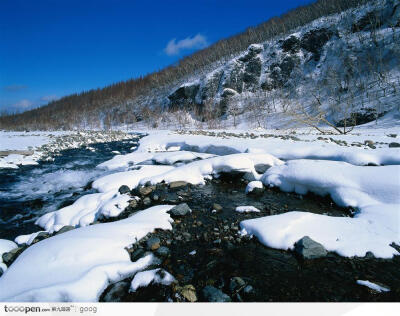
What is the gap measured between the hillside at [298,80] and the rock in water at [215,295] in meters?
14.2

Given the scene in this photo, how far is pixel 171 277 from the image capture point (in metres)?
2.57

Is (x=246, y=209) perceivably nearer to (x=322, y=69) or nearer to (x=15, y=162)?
(x=15, y=162)

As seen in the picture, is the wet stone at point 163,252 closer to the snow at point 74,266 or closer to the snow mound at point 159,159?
the snow at point 74,266

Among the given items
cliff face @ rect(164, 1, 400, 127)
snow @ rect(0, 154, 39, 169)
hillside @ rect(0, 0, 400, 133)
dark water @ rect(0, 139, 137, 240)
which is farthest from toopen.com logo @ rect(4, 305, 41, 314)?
cliff face @ rect(164, 1, 400, 127)

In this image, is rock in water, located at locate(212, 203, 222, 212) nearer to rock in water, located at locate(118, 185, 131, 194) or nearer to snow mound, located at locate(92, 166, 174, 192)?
rock in water, located at locate(118, 185, 131, 194)

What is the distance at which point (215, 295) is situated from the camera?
7.50 ft

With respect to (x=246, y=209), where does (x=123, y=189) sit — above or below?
above

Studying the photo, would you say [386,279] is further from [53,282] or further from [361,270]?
[53,282]

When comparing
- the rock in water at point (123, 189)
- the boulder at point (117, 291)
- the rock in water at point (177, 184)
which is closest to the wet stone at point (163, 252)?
the boulder at point (117, 291)

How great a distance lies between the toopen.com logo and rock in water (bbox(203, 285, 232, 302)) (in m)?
1.71

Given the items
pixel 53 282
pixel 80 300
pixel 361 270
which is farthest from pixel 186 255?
pixel 361 270

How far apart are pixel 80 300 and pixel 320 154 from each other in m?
6.93

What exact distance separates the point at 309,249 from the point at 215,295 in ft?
4.88

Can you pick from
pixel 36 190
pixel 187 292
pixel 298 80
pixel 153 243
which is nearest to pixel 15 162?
pixel 36 190
